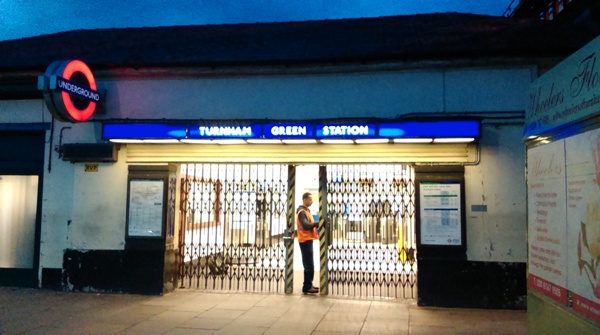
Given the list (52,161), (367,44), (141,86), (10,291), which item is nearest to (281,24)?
(367,44)

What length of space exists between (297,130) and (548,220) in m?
5.28

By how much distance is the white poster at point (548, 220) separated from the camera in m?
3.86

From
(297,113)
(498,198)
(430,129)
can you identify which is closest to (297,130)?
(297,113)

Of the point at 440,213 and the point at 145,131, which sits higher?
the point at 145,131

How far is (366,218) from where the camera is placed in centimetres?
985

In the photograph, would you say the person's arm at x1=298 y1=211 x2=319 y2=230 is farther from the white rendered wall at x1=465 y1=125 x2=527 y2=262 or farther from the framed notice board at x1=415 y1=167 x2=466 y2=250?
the white rendered wall at x1=465 y1=125 x2=527 y2=262

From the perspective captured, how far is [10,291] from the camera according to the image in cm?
992

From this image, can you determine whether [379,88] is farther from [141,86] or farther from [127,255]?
[127,255]

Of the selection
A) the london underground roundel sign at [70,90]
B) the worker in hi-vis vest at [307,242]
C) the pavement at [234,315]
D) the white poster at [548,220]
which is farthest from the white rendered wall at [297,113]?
the white poster at [548,220]

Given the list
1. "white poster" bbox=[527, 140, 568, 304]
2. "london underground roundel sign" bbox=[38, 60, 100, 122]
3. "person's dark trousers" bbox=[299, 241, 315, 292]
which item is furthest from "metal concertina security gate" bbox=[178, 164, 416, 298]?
"white poster" bbox=[527, 140, 568, 304]

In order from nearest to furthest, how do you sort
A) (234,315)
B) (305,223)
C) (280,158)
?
(234,315) < (280,158) < (305,223)

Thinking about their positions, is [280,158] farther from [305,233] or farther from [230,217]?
[230,217]

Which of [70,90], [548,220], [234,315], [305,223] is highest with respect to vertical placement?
[70,90]

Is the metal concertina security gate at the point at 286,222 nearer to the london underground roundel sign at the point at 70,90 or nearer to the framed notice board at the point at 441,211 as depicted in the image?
the framed notice board at the point at 441,211
